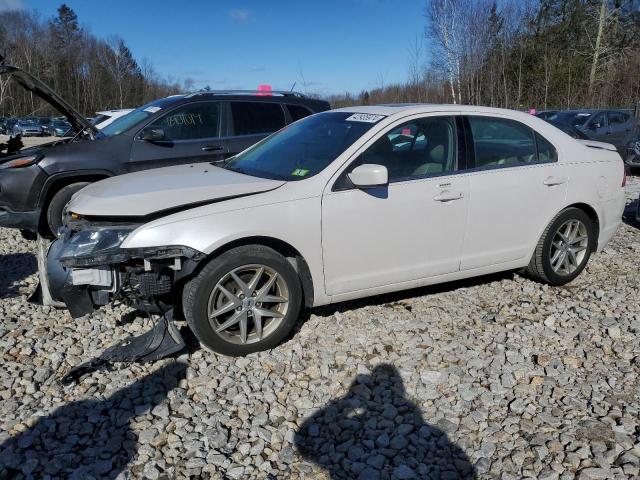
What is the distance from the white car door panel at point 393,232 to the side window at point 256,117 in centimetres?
376

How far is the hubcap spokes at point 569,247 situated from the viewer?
5.16 m

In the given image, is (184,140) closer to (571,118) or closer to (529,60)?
(571,118)

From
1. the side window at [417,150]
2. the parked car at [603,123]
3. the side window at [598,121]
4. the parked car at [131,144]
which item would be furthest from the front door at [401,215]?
the side window at [598,121]

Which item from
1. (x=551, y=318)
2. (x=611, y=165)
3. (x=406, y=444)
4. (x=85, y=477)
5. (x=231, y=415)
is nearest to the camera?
(x=85, y=477)

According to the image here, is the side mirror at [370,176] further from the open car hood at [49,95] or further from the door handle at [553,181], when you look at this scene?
the open car hood at [49,95]

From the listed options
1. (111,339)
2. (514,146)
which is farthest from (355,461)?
(514,146)

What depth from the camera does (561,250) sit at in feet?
Result: 17.0

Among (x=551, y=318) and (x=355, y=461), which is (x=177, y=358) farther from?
(x=551, y=318)

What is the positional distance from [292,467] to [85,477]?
100 cm

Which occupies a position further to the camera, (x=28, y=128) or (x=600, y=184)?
(x=28, y=128)

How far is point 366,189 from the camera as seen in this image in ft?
13.3

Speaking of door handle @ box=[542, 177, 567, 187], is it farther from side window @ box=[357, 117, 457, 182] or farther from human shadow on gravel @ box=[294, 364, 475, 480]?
human shadow on gravel @ box=[294, 364, 475, 480]

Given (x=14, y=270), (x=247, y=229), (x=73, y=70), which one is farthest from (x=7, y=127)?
(x=247, y=229)

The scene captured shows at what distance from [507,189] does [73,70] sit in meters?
59.5
